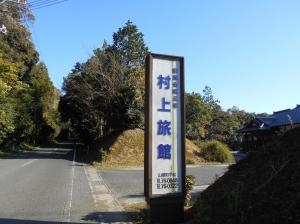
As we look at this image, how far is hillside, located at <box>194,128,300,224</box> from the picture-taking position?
5879 millimetres

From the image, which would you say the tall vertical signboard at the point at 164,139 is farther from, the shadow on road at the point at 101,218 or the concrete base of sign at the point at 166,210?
the shadow on road at the point at 101,218

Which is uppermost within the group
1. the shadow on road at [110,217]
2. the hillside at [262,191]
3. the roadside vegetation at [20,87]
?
the roadside vegetation at [20,87]

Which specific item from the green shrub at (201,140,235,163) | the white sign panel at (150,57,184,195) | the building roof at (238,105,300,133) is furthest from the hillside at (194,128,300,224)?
the building roof at (238,105,300,133)

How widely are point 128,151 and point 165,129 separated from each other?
2587 cm

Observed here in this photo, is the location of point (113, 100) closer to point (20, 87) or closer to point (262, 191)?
point (20, 87)

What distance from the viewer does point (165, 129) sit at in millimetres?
8766

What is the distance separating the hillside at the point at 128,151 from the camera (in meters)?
32.6

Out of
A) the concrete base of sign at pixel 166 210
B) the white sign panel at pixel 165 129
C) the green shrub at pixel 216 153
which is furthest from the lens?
the green shrub at pixel 216 153

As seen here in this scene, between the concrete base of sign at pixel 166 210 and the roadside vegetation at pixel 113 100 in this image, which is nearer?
the concrete base of sign at pixel 166 210

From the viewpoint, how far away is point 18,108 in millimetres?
50781

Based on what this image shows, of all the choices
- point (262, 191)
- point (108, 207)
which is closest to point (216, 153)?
point (108, 207)

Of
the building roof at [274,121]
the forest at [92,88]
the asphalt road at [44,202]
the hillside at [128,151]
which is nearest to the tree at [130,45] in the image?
the forest at [92,88]

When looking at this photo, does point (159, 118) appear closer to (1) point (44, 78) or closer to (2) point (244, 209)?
(2) point (244, 209)

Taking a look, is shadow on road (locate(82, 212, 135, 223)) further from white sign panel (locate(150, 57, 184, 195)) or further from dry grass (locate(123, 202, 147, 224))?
white sign panel (locate(150, 57, 184, 195))
